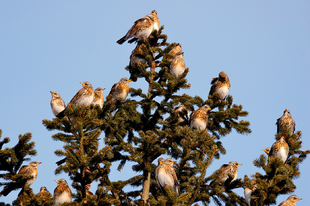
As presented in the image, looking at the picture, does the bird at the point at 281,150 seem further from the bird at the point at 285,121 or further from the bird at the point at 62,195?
the bird at the point at 62,195

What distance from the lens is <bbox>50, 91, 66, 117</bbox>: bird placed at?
11.1 meters

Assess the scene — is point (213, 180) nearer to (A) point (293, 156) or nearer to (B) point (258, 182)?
(B) point (258, 182)

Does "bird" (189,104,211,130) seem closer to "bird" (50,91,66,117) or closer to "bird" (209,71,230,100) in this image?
"bird" (209,71,230,100)

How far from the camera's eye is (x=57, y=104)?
36.5ft

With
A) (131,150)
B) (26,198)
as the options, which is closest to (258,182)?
(131,150)

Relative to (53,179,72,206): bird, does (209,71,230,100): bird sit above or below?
above

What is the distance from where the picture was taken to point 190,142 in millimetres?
7656

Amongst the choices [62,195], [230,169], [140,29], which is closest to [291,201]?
[230,169]

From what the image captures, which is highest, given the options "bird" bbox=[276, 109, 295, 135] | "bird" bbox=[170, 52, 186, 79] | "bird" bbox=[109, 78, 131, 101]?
"bird" bbox=[170, 52, 186, 79]

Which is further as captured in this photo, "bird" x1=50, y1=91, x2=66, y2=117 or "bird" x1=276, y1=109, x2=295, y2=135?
"bird" x1=276, y1=109, x2=295, y2=135

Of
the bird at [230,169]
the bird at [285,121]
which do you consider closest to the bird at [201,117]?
the bird at [230,169]

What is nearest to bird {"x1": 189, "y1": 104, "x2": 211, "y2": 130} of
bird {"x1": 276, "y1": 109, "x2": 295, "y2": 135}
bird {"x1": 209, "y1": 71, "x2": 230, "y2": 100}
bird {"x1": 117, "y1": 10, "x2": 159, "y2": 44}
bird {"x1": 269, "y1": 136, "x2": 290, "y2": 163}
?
bird {"x1": 269, "y1": 136, "x2": 290, "y2": 163}

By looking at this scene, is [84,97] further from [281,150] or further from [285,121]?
[285,121]

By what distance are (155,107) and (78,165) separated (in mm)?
3364
